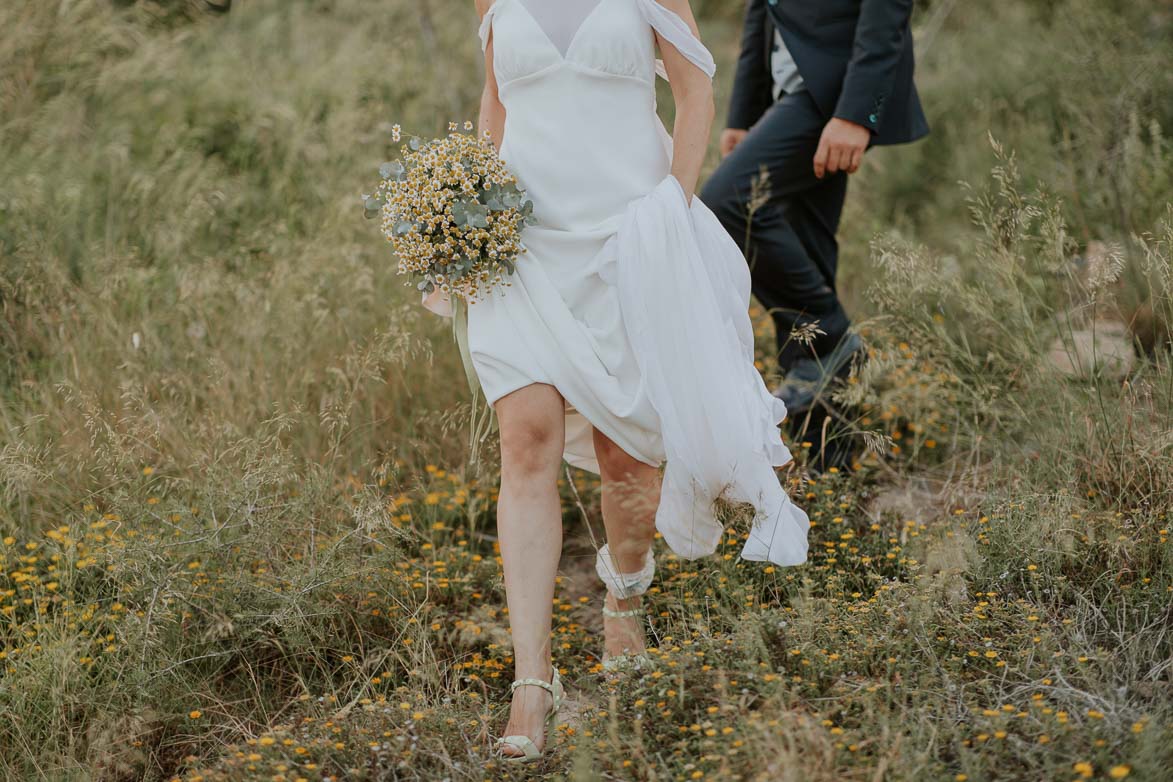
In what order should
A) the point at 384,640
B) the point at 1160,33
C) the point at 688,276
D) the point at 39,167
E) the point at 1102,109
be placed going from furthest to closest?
the point at 1160,33, the point at 1102,109, the point at 39,167, the point at 384,640, the point at 688,276

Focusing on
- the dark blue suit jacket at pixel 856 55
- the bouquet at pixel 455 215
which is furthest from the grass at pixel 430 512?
the bouquet at pixel 455 215

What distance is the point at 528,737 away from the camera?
2855 millimetres

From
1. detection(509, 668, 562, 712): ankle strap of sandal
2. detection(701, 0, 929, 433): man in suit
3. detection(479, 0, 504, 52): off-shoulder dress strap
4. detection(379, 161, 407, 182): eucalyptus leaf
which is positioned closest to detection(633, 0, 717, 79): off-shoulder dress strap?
detection(479, 0, 504, 52): off-shoulder dress strap

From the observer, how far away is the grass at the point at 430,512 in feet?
8.77

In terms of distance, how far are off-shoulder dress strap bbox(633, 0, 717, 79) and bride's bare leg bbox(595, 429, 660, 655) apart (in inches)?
42.7

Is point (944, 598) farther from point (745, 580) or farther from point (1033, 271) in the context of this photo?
point (1033, 271)

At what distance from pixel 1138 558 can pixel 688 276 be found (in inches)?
56.4

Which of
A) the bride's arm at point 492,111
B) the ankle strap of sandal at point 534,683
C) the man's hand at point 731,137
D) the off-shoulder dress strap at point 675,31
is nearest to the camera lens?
the ankle strap of sandal at point 534,683

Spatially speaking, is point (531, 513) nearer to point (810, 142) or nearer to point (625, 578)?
point (625, 578)

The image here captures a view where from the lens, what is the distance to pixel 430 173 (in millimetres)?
3094

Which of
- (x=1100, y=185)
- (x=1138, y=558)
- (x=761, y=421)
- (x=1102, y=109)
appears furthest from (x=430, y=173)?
(x=1102, y=109)

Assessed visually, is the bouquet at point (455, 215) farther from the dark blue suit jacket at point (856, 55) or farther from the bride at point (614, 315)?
the dark blue suit jacket at point (856, 55)

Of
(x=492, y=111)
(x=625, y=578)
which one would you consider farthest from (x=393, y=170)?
(x=625, y=578)

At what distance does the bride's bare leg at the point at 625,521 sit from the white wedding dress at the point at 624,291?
8 cm
